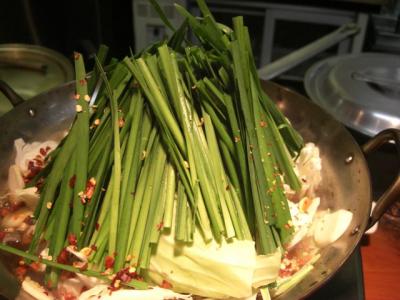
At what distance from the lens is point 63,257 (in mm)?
848

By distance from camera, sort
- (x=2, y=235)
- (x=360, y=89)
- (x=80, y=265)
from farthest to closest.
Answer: (x=360, y=89) → (x=2, y=235) → (x=80, y=265)

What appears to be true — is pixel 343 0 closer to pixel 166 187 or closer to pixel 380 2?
pixel 380 2

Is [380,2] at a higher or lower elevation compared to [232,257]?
higher

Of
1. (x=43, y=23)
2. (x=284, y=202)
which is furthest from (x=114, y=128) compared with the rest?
(x=43, y=23)

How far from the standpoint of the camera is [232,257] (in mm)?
811

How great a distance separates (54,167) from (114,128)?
0.55 feet

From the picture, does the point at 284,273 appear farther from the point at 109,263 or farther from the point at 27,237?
the point at 27,237

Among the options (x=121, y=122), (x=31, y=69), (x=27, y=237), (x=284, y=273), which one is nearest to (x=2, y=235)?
(x=27, y=237)

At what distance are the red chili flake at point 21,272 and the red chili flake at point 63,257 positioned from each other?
0.29 feet

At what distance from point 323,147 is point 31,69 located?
42.9 inches

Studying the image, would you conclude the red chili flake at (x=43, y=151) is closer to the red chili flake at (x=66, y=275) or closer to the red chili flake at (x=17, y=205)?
the red chili flake at (x=17, y=205)

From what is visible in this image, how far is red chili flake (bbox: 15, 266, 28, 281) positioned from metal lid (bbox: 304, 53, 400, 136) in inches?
40.1

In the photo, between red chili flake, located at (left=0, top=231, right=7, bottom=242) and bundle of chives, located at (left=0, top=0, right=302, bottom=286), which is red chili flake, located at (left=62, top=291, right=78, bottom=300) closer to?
bundle of chives, located at (left=0, top=0, right=302, bottom=286)

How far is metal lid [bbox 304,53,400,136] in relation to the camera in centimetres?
140
